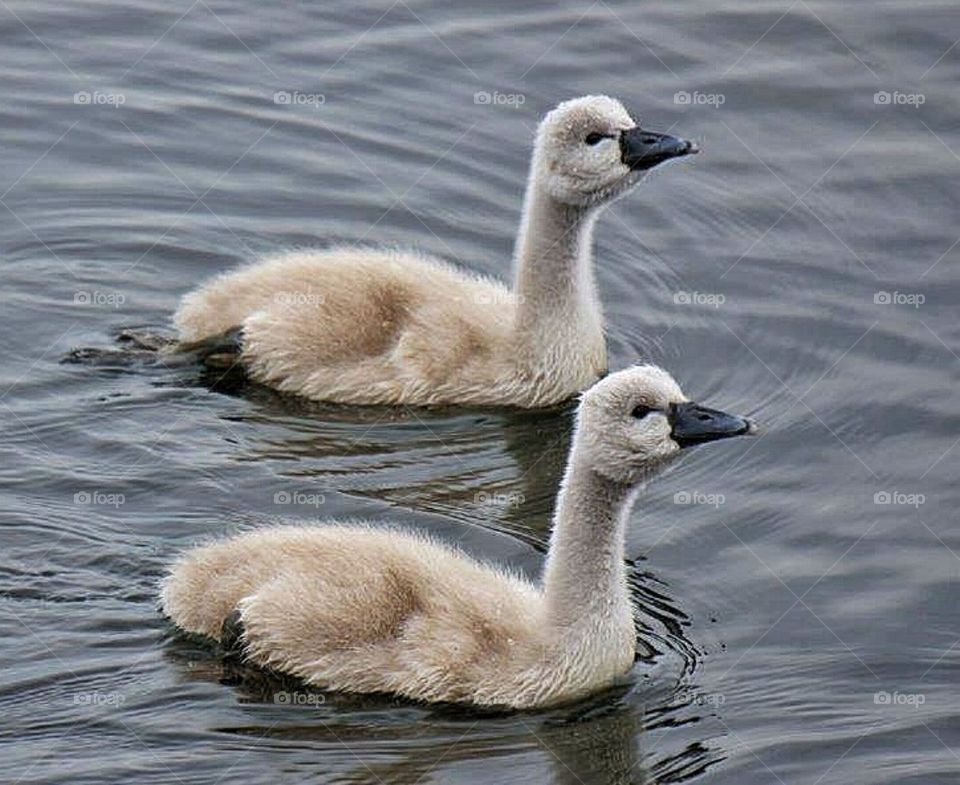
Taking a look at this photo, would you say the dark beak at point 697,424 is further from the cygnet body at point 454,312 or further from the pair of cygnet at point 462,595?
the cygnet body at point 454,312

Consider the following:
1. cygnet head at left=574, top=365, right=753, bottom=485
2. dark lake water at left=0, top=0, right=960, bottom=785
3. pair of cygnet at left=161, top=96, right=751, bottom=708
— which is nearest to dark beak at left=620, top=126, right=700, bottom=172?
dark lake water at left=0, top=0, right=960, bottom=785

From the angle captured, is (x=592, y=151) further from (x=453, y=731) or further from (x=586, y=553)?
(x=453, y=731)

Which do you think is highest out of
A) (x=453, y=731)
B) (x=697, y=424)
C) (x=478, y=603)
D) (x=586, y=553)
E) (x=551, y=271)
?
(x=551, y=271)

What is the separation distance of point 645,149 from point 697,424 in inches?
106

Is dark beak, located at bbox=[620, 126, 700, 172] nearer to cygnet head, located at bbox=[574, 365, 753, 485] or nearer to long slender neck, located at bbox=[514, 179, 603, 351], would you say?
long slender neck, located at bbox=[514, 179, 603, 351]

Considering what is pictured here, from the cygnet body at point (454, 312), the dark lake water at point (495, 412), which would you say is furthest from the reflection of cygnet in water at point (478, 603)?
the cygnet body at point (454, 312)

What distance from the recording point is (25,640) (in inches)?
425

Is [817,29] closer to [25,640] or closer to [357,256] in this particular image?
[357,256]

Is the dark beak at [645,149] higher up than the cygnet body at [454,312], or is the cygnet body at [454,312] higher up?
the dark beak at [645,149]

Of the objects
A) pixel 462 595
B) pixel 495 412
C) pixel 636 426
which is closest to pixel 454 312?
pixel 495 412

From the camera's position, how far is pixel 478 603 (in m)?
10.7

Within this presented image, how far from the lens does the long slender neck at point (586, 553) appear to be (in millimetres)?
10742

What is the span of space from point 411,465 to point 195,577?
1905 mm

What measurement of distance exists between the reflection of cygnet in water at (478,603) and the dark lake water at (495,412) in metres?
0.13
